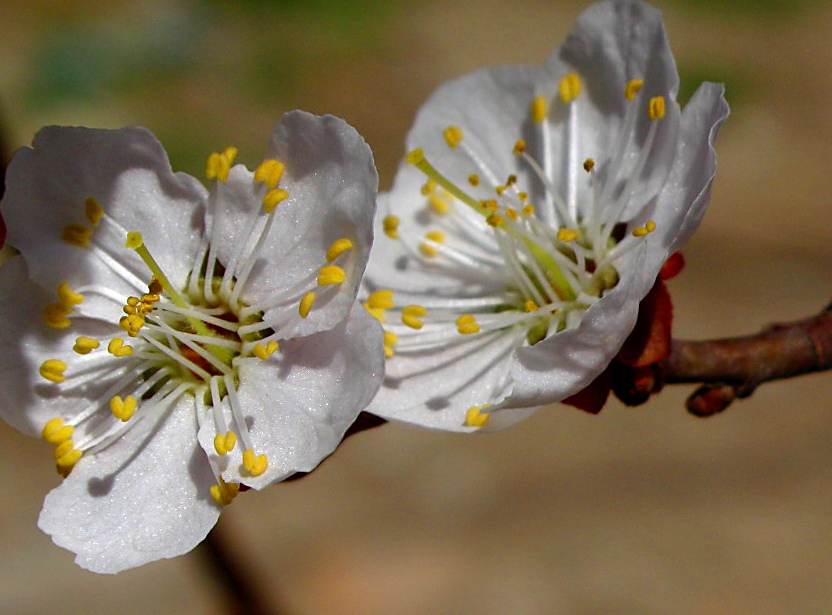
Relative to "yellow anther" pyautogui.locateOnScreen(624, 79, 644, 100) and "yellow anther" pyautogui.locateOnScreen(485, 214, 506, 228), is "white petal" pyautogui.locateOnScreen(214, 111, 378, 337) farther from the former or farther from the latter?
"yellow anther" pyautogui.locateOnScreen(624, 79, 644, 100)

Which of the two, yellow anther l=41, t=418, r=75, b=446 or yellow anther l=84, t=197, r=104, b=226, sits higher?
yellow anther l=84, t=197, r=104, b=226

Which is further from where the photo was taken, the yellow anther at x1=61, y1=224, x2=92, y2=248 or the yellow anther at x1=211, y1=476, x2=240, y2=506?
the yellow anther at x1=61, y1=224, x2=92, y2=248

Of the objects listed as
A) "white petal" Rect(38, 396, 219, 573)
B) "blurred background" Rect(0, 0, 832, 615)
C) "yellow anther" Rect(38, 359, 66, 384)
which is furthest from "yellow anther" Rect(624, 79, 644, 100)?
"blurred background" Rect(0, 0, 832, 615)

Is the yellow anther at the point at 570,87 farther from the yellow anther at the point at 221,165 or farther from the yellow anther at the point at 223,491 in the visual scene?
the yellow anther at the point at 223,491

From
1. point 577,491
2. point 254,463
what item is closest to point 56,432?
point 254,463

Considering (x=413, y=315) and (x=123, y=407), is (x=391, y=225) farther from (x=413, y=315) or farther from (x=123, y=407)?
(x=123, y=407)

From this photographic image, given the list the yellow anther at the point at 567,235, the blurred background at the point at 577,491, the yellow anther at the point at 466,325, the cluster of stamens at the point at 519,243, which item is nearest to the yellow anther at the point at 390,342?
the cluster of stamens at the point at 519,243

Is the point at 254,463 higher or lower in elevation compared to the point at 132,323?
lower
